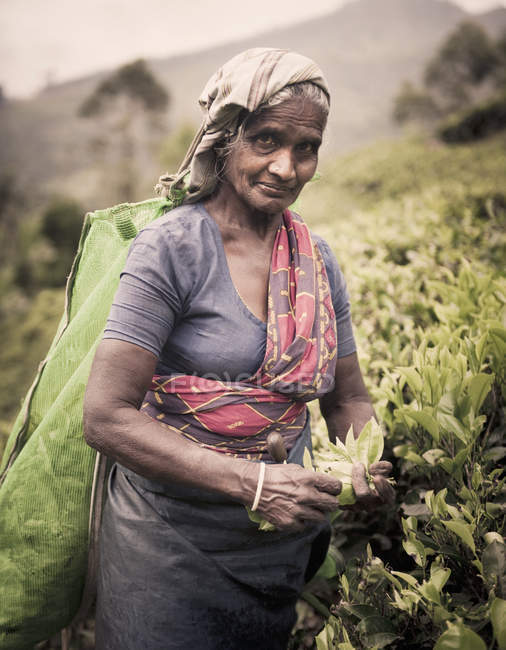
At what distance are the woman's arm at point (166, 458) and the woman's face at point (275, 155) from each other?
0.61m

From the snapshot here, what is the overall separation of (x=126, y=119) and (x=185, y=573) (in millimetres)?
35557

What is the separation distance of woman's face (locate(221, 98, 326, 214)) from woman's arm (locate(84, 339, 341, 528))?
0.61m

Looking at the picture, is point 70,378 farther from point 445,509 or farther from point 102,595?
point 445,509

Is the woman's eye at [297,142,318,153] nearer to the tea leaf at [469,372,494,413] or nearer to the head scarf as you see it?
the head scarf

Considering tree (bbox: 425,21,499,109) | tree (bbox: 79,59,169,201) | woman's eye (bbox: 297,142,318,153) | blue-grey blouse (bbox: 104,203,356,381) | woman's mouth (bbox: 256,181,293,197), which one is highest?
tree (bbox: 425,21,499,109)

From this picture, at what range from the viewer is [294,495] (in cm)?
127

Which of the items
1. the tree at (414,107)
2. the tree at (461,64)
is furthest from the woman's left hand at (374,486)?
the tree at (414,107)

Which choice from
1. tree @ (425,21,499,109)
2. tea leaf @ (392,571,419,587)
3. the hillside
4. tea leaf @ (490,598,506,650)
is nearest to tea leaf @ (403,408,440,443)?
tea leaf @ (392,571,419,587)

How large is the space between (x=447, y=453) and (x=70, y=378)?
1.26 m

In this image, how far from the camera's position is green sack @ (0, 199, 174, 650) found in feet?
5.46

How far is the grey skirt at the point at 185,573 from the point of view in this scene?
1.47 meters

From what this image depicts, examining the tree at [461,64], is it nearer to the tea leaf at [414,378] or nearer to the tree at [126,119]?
the tree at [126,119]

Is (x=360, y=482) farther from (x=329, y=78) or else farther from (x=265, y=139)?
(x=329, y=78)

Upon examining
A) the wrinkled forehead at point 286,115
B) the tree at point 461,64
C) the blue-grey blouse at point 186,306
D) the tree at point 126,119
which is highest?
the tree at point 461,64
